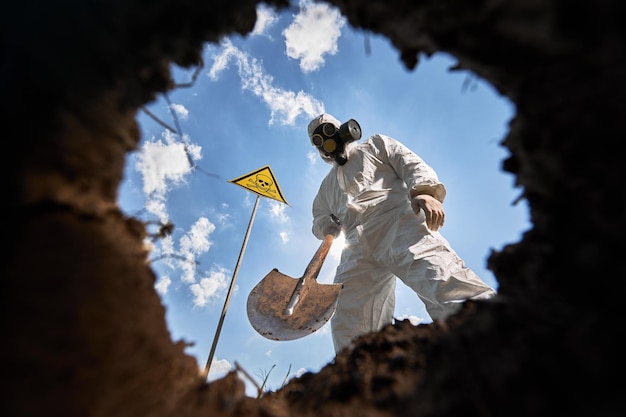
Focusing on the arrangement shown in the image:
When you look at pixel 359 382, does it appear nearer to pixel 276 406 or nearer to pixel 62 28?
pixel 276 406

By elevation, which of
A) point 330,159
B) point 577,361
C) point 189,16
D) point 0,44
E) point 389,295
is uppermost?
point 330,159

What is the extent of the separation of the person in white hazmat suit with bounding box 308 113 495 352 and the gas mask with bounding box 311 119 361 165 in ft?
0.04

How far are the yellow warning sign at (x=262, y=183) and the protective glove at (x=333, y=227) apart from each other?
3.59 feet

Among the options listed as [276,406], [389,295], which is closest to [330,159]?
[389,295]

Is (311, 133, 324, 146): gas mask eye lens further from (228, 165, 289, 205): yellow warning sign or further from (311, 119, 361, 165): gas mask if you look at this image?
(228, 165, 289, 205): yellow warning sign

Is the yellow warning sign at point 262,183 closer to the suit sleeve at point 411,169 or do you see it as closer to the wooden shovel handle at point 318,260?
the wooden shovel handle at point 318,260

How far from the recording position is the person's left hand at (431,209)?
2.21 m

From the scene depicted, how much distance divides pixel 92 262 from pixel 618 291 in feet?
2.71

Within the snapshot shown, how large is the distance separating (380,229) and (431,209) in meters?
0.60

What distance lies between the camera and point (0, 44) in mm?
476

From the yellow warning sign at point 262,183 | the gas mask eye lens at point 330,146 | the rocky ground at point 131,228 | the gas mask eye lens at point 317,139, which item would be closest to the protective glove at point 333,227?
the gas mask eye lens at point 330,146

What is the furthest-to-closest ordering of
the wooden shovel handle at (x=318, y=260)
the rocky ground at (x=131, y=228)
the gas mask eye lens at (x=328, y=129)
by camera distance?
the gas mask eye lens at (x=328, y=129) < the wooden shovel handle at (x=318, y=260) < the rocky ground at (x=131, y=228)

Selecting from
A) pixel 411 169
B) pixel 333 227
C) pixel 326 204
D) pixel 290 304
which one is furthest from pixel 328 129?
pixel 290 304

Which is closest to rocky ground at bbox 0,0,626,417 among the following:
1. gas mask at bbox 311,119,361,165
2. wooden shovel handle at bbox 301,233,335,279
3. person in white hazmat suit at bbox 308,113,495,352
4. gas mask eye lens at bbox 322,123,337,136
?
person in white hazmat suit at bbox 308,113,495,352
